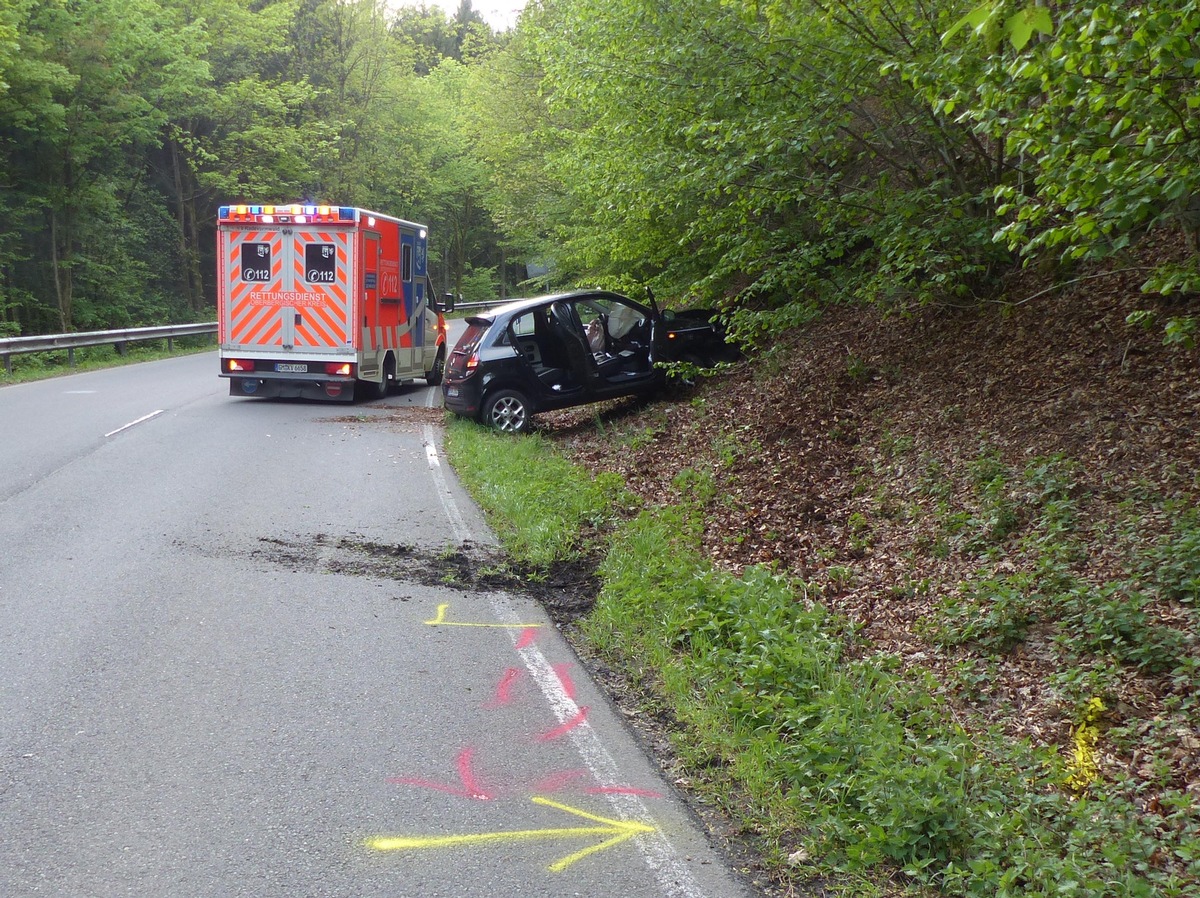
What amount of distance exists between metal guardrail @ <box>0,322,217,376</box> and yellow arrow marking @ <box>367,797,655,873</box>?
19456 mm

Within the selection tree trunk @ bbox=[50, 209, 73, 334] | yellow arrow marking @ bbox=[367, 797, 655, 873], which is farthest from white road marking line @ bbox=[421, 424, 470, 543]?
tree trunk @ bbox=[50, 209, 73, 334]

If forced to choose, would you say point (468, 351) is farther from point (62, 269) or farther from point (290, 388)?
point (62, 269)

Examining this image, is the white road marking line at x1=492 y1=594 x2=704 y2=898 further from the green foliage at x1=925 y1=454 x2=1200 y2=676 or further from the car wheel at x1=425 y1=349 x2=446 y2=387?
the car wheel at x1=425 y1=349 x2=446 y2=387

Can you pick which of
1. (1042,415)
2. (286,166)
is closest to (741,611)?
(1042,415)

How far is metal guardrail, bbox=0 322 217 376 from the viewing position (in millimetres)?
20688

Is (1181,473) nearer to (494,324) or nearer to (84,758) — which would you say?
(84,758)

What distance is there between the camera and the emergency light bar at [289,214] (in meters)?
16.3

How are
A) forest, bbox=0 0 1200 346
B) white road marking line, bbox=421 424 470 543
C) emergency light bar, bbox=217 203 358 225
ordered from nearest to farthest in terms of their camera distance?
forest, bbox=0 0 1200 346
white road marking line, bbox=421 424 470 543
emergency light bar, bbox=217 203 358 225

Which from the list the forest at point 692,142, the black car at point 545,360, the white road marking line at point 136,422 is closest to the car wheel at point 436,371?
the forest at point 692,142

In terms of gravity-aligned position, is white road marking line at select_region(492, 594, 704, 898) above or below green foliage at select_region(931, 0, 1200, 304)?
below

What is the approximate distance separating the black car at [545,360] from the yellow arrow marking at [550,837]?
405 inches

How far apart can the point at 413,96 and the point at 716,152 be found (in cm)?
3961

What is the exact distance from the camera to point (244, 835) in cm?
395

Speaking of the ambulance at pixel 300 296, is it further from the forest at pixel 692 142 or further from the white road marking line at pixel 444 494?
the forest at pixel 692 142
